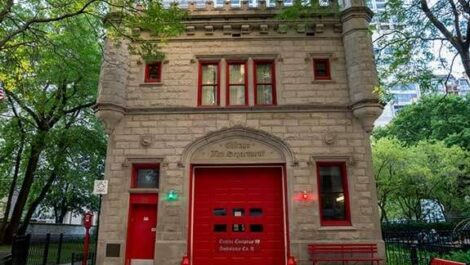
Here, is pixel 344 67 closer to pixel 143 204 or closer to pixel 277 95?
pixel 277 95

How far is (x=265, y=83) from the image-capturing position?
47.7 ft

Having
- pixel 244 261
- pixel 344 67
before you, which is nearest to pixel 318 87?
pixel 344 67

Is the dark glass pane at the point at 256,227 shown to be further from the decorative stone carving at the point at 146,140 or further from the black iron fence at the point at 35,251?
the black iron fence at the point at 35,251

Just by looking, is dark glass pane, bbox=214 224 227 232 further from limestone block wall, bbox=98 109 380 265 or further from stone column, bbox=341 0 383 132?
stone column, bbox=341 0 383 132

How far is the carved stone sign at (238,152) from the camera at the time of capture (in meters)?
13.5

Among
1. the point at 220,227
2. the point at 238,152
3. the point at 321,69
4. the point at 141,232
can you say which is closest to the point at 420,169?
the point at 321,69

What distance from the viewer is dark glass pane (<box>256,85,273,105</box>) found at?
14297mm


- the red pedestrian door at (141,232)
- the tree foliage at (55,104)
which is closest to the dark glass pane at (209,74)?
the tree foliage at (55,104)

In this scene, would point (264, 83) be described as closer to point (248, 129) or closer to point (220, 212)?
point (248, 129)

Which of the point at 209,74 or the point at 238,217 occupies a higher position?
the point at 209,74

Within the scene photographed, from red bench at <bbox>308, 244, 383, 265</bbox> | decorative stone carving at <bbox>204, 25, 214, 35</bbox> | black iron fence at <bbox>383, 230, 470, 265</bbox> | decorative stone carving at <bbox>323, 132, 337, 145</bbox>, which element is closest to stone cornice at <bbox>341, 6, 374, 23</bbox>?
decorative stone carving at <bbox>323, 132, 337, 145</bbox>

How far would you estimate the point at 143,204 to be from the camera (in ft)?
43.6

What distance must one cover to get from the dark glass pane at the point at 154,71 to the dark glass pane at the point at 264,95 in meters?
4.07

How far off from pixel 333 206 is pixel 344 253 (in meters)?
1.62
